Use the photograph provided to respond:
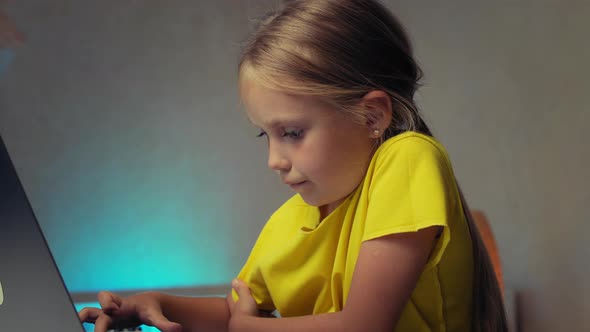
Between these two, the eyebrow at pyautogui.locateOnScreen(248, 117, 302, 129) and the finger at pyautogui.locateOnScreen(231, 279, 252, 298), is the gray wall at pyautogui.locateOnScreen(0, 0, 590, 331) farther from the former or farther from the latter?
the eyebrow at pyautogui.locateOnScreen(248, 117, 302, 129)

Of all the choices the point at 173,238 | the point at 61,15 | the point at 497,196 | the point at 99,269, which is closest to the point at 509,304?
the point at 497,196

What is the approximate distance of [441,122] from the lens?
8.05ft

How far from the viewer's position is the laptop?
509mm

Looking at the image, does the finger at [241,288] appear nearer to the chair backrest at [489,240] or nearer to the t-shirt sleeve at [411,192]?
the t-shirt sleeve at [411,192]

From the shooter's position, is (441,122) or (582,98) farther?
(441,122)

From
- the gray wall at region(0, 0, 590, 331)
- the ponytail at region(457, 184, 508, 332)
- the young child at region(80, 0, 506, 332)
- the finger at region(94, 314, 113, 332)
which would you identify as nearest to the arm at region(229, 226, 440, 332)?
the young child at region(80, 0, 506, 332)

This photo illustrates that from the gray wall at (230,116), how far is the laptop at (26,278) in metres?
1.99

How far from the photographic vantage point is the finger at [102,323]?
0.79m

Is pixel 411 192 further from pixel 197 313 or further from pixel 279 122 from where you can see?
pixel 197 313

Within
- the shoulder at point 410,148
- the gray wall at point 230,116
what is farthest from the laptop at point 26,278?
the gray wall at point 230,116

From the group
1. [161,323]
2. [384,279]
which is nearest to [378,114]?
[384,279]

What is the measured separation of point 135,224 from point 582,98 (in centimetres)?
150

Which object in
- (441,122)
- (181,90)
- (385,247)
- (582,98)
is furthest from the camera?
(181,90)

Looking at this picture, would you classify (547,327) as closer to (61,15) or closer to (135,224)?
(135,224)
